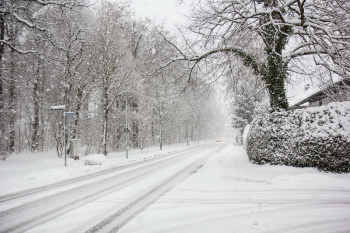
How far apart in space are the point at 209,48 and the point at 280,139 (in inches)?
199

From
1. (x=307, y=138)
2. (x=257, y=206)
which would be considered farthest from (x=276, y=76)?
(x=257, y=206)

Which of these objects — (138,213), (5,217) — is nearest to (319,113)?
(138,213)

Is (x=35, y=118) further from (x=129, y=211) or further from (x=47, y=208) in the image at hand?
(x=129, y=211)

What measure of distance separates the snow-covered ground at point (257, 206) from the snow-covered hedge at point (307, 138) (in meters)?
0.49

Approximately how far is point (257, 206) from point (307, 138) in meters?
4.31

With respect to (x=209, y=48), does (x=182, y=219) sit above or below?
below

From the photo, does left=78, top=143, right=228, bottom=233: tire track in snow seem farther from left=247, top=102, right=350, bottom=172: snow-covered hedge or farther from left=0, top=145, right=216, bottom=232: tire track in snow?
left=247, top=102, right=350, bottom=172: snow-covered hedge

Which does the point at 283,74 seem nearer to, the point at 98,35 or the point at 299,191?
the point at 299,191

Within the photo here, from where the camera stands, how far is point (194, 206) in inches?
184

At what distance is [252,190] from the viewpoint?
5973mm

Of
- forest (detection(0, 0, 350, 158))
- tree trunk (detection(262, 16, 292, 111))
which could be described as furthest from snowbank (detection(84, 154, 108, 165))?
tree trunk (detection(262, 16, 292, 111))

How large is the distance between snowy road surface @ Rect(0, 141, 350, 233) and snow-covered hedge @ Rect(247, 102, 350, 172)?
0.49 meters

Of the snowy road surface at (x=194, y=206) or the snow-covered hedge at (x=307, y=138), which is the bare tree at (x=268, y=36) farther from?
the snowy road surface at (x=194, y=206)

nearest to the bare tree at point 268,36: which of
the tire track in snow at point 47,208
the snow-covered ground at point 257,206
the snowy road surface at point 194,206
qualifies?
the snow-covered ground at point 257,206
